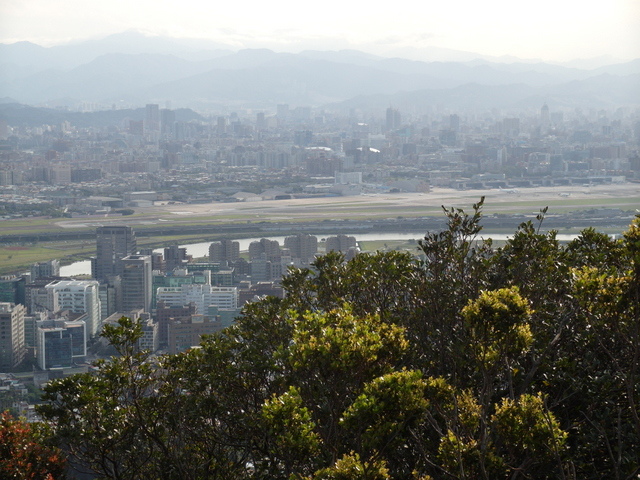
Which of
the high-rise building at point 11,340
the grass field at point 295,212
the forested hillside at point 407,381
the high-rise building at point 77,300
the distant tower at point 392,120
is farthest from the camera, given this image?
the distant tower at point 392,120

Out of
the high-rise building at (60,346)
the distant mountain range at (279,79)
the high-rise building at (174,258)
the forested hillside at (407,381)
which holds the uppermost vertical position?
the distant mountain range at (279,79)

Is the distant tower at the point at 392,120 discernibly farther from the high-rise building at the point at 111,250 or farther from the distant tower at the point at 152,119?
the high-rise building at the point at 111,250

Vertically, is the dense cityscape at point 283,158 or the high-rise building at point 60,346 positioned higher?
the dense cityscape at point 283,158

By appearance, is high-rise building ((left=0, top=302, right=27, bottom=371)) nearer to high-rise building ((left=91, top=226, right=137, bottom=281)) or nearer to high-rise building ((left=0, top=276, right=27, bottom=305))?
high-rise building ((left=0, top=276, right=27, bottom=305))

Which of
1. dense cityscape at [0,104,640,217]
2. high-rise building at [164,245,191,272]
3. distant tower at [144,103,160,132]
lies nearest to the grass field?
dense cityscape at [0,104,640,217]

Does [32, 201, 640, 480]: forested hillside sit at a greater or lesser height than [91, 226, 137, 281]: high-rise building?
greater

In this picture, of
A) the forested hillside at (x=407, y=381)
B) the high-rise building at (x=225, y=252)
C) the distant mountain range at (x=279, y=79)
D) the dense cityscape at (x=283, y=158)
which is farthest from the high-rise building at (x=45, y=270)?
the distant mountain range at (x=279, y=79)

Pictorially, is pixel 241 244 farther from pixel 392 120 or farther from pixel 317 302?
pixel 392 120
